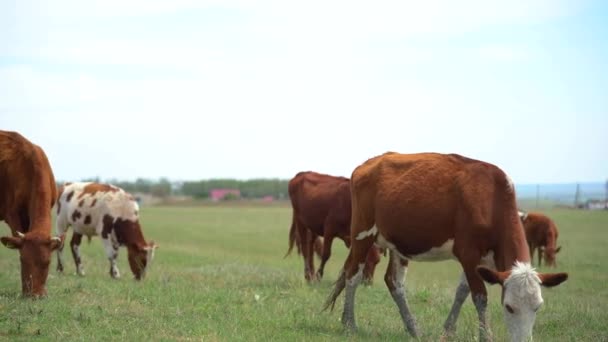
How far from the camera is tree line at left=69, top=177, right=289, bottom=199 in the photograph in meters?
120

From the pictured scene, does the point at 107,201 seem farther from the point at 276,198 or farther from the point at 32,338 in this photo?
the point at 276,198

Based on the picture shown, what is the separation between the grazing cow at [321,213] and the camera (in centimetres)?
1700

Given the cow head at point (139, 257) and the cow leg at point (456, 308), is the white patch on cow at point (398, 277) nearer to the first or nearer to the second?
the cow leg at point (456, 308)

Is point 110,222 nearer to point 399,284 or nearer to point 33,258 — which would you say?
point 33,258

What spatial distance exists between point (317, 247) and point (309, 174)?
3074 mm

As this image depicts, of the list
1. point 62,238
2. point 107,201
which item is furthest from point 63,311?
point 107,201

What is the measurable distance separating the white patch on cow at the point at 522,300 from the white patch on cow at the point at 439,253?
4.46ft

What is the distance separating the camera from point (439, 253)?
33.8 feet

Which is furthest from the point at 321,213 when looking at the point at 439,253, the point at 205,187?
the point at 205,187

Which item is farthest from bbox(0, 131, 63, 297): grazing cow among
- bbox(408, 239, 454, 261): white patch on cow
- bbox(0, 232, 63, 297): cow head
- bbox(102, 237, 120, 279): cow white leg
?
bbox(408, 239, 454, 261): white patch on cow

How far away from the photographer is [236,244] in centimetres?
3347

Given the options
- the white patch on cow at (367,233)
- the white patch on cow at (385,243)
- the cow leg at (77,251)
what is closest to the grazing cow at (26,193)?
the cow leg at (77,251)

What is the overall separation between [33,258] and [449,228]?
21.3 feet

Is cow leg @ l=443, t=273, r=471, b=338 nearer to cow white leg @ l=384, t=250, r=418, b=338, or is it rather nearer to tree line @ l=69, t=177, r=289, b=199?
cow white leg @ l=384, t=250, r=418, b=338
